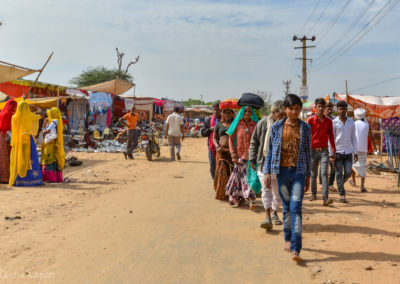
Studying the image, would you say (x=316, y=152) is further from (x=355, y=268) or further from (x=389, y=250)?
(x=355, y=268)

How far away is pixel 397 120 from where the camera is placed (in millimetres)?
16828

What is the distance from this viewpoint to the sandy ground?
364 centimetres

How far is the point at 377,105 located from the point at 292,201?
1319 centimetres

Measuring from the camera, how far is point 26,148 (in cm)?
865

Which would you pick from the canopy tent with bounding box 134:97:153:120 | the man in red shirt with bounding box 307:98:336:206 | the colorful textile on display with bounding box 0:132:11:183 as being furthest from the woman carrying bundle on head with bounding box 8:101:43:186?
the canopy tent with bounding box 134:97:153:120

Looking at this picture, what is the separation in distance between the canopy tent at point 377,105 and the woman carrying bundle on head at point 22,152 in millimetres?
12001

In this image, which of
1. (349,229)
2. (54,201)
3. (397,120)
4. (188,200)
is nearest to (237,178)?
(188,200)

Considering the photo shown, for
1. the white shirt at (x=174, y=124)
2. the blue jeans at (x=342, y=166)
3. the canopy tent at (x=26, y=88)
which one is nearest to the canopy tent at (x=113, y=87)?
the canopy tent at (x=26, y=88)

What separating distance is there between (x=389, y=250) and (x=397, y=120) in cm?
1417

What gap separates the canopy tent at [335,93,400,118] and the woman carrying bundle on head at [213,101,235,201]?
32.9 feet

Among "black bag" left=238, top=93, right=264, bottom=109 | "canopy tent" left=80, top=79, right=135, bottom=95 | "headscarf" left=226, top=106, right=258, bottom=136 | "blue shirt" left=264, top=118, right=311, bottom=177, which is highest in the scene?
"canopy tent" left=80, top=79, right=135, bottom=95

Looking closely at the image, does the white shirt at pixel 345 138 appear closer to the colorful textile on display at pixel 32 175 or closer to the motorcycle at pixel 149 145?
the colorful textile on display at pixel 32 175

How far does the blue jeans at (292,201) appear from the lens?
13.1 feet

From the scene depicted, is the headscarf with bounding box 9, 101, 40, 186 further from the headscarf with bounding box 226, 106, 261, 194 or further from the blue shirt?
the blue shirt
